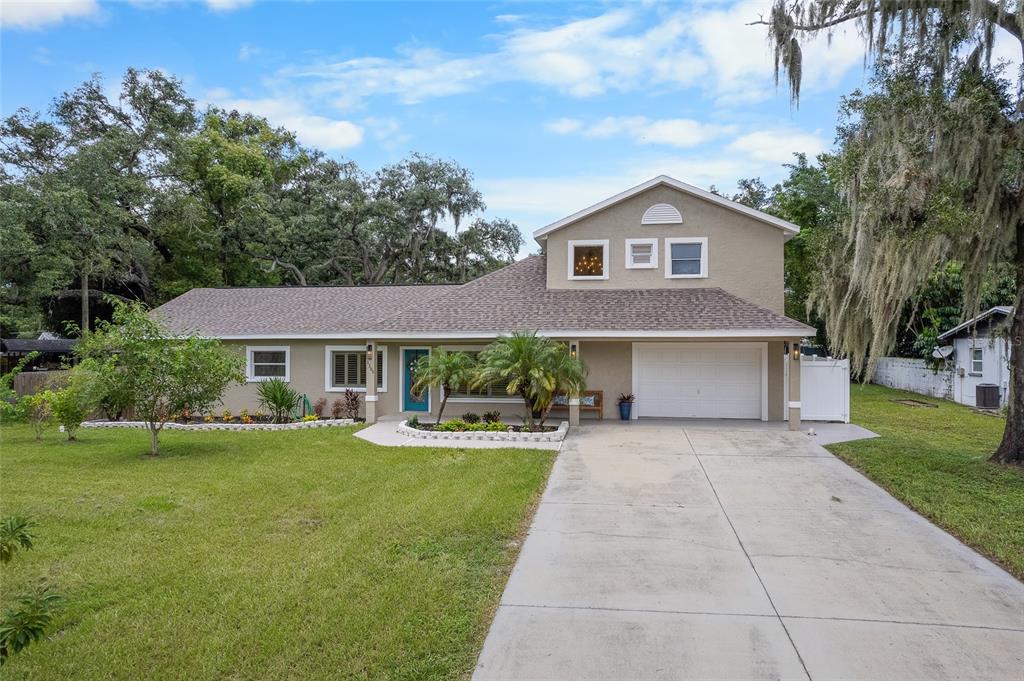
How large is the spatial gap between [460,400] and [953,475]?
1053cm

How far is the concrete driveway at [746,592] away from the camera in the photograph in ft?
12.0

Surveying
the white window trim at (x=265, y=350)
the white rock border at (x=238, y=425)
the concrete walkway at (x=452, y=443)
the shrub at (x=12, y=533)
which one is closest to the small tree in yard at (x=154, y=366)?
the white rock border at (x=238, y=425)

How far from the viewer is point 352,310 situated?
17141 millimetres

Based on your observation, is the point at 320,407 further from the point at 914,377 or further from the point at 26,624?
the point at 914,377

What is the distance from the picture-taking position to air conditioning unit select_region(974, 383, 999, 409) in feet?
58.0

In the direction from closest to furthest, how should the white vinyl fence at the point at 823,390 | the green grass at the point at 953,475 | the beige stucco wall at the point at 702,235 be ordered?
the green grass at the point at 953,475
the white vinyl fence at the point at 823,390
the beige stucco wall at the point at 702,235

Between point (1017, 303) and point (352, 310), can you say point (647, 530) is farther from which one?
point (352, 310)

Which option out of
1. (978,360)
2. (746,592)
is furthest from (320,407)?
(978,360)

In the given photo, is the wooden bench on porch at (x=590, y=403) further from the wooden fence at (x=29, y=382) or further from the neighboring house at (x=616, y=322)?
the wooden fence at (x=29, y=382)

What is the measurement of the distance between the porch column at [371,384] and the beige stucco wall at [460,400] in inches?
35.5

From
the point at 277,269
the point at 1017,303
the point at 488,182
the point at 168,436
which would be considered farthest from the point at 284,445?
the point at 488,182

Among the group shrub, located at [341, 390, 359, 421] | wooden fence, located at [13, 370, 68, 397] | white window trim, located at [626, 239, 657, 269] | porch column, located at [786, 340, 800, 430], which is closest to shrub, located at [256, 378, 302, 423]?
shrub, located at [341, 390, 359, 421]

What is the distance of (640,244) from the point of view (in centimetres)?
1537

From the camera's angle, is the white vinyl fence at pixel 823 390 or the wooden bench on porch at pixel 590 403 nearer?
the white vinyl fence at pixel 823 390
